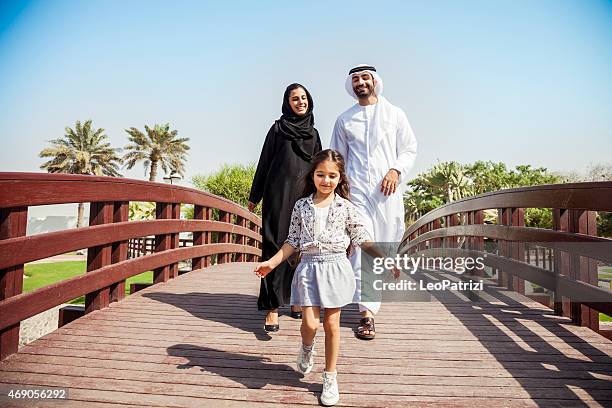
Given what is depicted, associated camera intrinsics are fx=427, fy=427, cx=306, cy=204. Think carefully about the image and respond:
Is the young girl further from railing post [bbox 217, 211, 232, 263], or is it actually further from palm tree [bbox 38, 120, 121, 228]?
palm tree [bbox 38, 120, 121, 228]

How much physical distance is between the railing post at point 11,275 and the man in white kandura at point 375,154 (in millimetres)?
2327


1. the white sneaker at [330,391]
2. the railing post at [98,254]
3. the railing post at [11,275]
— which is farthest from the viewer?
the railing post at [98,254]

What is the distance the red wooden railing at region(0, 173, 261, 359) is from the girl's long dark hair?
1.78 m

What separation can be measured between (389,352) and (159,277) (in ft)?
10.4

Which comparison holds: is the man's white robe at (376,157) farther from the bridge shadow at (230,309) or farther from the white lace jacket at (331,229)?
the white lace jacket at (331,229)

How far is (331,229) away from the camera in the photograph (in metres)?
2.46

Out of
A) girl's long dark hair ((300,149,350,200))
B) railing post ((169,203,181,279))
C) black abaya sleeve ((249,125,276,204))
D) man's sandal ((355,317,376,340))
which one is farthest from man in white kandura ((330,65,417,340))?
railing post ((169,203,181,279))

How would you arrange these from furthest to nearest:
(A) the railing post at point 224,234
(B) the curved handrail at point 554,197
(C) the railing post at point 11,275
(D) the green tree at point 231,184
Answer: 1. (D) the green tree at point 231,184
2. (A) the railing post at point 224,234
3. (B) the curved handrail at point 554,197
4. (C) the railing post at point 11,275

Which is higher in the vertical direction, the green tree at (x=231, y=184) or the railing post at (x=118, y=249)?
the green tree at (x=231, y=184)

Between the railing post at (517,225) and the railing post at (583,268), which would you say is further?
the railing post at (517,225)

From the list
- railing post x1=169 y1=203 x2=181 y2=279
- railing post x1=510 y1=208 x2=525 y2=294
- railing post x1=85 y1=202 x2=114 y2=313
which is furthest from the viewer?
railing post x1=169 y1=203 x2=181 y2=279

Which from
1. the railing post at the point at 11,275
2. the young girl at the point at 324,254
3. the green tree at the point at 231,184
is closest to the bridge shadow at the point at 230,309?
the young girl at the point at 324,254

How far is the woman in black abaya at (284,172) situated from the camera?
3.54 meters

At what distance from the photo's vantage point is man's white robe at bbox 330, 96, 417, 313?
3490mm
